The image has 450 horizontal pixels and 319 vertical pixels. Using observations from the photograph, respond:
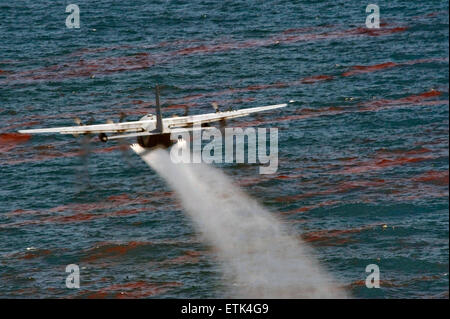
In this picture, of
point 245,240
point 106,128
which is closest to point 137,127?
point 106,128

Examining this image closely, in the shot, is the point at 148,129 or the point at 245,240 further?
the point at 245,240

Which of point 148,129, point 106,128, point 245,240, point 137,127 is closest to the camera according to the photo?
point 106,128

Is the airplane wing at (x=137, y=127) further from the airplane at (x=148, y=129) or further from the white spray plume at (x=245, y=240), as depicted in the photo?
the white spray plume at (x=245, y=240)

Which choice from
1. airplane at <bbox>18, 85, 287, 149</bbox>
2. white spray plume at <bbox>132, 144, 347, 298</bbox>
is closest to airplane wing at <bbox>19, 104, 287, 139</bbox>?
airplane at <bbox>18, 85, 287, 149</bbox>

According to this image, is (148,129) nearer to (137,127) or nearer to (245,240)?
(137,127)

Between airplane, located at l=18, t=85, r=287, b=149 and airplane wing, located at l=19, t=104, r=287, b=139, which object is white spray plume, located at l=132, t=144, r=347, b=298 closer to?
airplane, located at l=18, t=85, r=287, b=149

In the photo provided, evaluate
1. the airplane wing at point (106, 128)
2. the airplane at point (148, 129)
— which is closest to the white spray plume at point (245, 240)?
the airplane at point (148, 129)

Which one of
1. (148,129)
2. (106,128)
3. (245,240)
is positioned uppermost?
(106,128)

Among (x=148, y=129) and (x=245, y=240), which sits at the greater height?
(x=148, y=129)

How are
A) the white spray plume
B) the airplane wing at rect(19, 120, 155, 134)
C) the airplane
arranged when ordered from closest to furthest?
the airplane → the airplane wing at rect(19, 120, 155, 134) → the white spray plume
